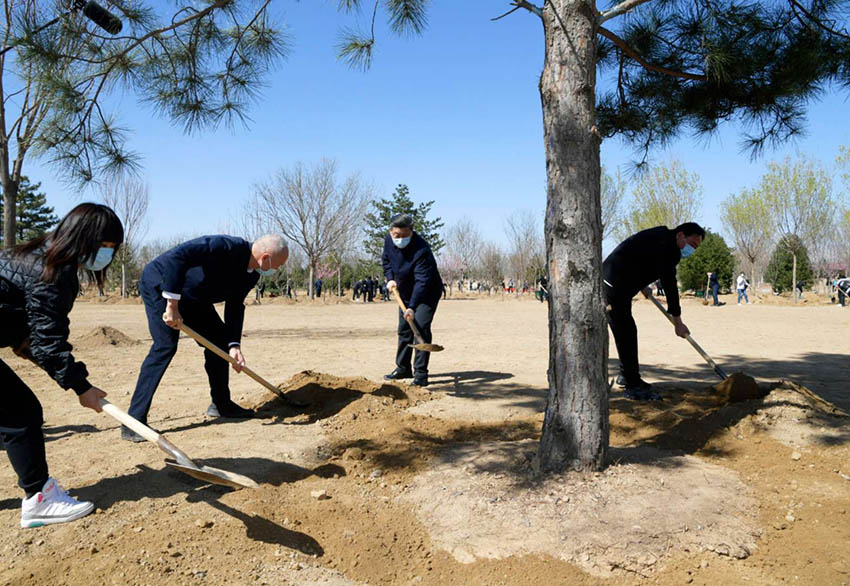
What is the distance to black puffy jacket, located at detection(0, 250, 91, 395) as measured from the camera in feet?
8.39

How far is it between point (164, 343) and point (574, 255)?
288 cm

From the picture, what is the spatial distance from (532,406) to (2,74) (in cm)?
715

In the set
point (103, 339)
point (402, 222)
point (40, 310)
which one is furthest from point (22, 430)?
point (103, 339)

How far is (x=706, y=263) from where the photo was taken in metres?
32.5

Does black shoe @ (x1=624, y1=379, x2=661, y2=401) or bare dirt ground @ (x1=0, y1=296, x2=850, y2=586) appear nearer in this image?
bare dirt ground @ (x1=0, y1=296, x2=850, y2=586)

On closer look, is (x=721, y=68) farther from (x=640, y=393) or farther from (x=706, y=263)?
(x=706, y=263)

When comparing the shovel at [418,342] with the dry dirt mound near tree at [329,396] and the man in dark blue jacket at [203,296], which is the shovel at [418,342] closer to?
the dry dirt mound near tree at [329,396]

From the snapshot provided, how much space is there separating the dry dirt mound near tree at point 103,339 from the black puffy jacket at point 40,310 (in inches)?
283

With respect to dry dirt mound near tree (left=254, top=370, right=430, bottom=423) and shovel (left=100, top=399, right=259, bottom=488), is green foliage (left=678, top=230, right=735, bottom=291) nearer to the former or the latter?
dry dirt mound near tree (left=254, top=370, right=430, bottom=423)

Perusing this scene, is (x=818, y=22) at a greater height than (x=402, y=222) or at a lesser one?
greater

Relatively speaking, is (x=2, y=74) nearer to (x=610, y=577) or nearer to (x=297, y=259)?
(x=610, y=577)

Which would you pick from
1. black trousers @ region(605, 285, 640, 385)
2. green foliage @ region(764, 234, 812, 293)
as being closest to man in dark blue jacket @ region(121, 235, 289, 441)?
black trousers @ region(605, 285, 640, 385)

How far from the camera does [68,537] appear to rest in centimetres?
252

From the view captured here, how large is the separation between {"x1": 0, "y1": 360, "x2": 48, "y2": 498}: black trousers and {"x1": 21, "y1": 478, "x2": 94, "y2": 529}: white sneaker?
1.8 inches
